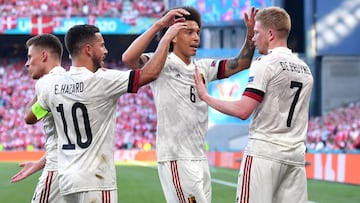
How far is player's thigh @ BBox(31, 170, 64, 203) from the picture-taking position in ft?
20.5

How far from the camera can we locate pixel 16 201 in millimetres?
13266

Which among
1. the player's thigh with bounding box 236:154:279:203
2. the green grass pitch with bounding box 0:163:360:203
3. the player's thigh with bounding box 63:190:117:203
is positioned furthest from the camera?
the green grass pitch with bounding box 0:163:360:203

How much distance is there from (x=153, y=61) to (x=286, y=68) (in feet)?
3.33

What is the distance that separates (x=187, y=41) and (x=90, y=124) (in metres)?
1.53

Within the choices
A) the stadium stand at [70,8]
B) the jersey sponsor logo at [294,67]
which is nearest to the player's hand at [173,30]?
the jersey sponsor logo at [294,67]

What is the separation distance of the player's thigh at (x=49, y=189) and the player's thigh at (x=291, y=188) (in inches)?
72.2

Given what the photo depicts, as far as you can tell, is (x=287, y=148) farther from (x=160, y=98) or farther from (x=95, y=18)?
(x=95, y=18)

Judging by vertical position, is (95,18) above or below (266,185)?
above

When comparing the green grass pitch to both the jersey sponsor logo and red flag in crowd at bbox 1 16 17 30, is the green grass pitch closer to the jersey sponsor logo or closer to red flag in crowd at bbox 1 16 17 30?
the jersey sponsor logo

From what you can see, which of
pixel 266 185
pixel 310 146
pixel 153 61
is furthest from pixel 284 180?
pixel 310 146

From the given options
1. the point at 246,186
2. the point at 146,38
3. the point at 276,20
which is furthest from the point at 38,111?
the point at 276,20

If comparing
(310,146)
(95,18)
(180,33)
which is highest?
(95,18)

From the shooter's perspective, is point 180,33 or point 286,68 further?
point 180,33

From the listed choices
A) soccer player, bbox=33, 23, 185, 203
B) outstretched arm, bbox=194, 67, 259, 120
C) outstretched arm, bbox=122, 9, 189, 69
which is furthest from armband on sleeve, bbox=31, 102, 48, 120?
outstretched arm, bbox=194, 67, 259, 120
